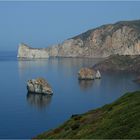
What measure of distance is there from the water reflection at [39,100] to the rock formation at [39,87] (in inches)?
128

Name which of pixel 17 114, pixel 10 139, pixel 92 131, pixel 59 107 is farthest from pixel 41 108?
pixel 92 131

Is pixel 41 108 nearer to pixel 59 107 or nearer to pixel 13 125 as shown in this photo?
pixel 59 107

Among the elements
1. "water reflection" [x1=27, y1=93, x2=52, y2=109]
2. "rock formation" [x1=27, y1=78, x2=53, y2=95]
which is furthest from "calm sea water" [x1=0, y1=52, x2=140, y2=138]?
"rock formation" [x1=27, y1=78, x2=53, y2=95]

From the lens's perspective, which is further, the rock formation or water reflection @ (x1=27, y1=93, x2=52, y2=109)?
the rock formation

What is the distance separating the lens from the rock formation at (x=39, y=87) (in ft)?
570

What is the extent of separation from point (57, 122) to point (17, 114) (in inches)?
644

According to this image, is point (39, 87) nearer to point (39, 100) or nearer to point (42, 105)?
point (39, 100)

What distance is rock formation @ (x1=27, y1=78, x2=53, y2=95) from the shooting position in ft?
570

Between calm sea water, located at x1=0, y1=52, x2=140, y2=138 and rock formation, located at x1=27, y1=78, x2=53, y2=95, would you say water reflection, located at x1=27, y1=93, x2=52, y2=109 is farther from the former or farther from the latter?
rock formation, located at x1=27, y1=78, x2=53, y2=95

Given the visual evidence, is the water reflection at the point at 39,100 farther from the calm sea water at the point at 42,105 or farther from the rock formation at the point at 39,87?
the rock formation at the point at 39,87

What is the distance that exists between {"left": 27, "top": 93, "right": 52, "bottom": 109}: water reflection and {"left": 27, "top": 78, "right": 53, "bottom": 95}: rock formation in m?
3.26

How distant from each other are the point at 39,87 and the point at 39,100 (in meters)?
18.4

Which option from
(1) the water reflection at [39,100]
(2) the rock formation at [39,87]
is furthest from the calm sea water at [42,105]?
(2) the rock formation at [39,87]

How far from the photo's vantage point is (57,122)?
113 metres
